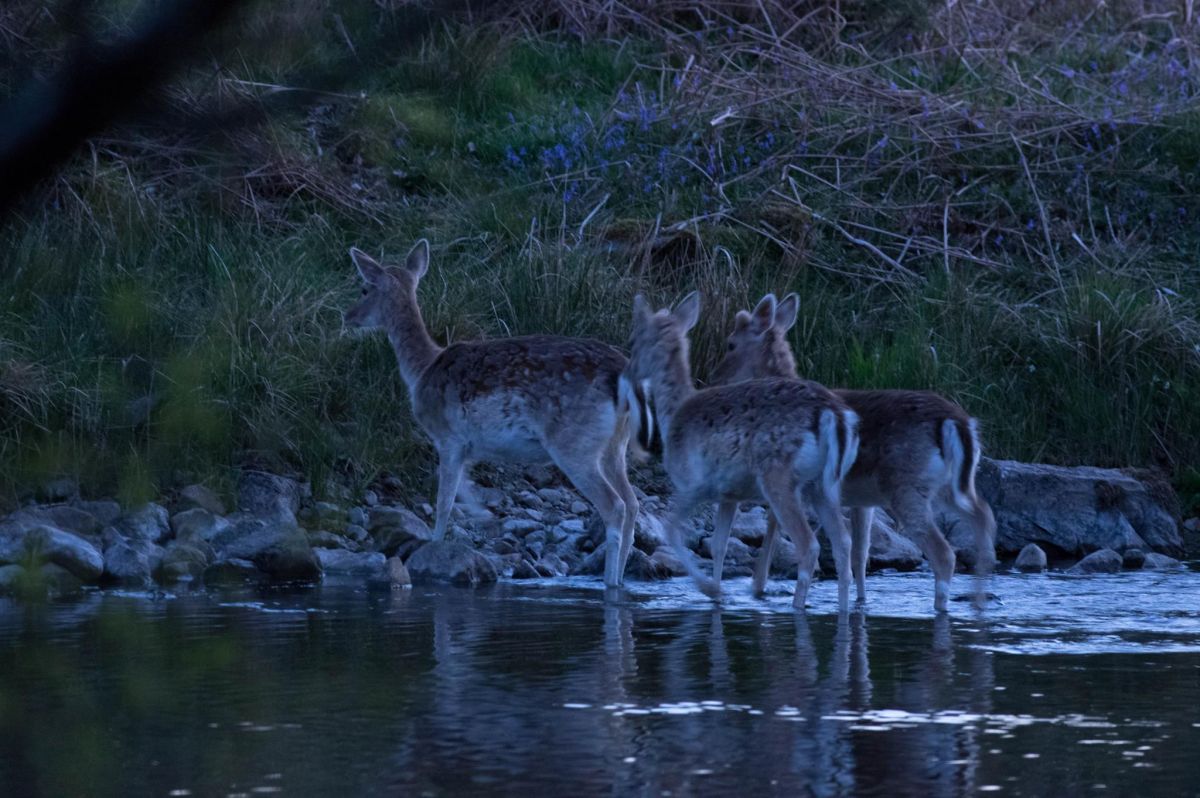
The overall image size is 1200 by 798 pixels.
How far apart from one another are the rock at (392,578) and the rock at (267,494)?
143 centimetres

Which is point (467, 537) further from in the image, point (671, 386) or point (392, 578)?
point (671, 386)

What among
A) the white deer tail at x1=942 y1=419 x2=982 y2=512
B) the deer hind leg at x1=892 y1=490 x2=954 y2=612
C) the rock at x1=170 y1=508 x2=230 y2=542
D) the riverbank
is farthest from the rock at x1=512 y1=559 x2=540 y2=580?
the white deer tail at x1=942 y1=419 x2=982 y2=512

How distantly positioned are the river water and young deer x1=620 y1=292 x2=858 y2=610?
0.35 metres

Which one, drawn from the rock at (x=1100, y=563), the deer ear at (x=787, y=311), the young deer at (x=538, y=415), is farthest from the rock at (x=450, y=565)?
the rock at (x=1100, y=563)

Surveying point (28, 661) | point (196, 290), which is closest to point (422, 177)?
point (196, 290)

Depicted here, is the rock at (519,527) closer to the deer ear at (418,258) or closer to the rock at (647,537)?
the rock at (647,537)

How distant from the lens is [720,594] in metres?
8.99

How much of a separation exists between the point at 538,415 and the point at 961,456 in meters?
2.39

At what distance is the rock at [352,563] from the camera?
33.0ft

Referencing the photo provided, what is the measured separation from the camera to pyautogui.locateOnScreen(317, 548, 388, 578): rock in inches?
396

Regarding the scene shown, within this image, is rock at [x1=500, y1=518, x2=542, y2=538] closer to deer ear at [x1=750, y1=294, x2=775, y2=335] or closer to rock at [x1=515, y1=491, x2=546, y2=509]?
rock at [x1=515, y1=491, x2=546, y2=509]

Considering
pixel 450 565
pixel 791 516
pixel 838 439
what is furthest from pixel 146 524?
pixel 838 439

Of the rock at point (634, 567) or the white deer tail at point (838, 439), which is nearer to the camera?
the white deer tail at point (838, 439)

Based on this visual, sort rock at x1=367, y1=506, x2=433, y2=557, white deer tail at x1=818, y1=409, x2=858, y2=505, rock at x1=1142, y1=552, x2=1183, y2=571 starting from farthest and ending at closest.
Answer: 1. rock at x1=1142, y1=552, x2=1183, y2=571
2. rock at x1=367, y1=506, x2=433, y2=557
3. white deer tail at x1=818, y1=409, x2=858, y2=505
